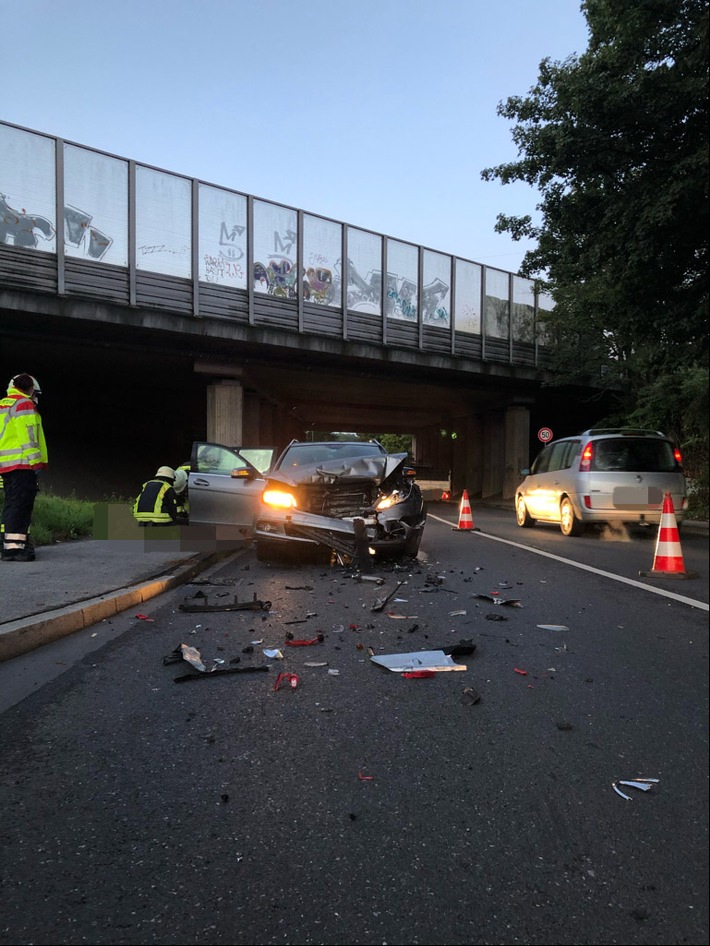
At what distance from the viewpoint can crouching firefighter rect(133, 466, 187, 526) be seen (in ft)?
34.2

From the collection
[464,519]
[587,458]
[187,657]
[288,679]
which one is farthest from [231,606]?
[464,519]

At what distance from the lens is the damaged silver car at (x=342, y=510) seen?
6.85 meters

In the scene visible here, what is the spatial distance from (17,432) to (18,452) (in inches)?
8.7

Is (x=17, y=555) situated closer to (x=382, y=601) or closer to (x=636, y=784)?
(x=382, y=601)

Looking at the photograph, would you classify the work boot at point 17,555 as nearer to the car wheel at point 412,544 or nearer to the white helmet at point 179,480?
the white helmet at point 179,480

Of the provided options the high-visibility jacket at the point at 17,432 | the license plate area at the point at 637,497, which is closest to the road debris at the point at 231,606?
the high-visibility jacket at the point at 17,432

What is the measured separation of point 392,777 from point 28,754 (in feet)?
5.12

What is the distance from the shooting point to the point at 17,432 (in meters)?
6.99

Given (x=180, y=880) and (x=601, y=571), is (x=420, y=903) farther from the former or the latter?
(x=601, y=571)

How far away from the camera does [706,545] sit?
1208 millimetres

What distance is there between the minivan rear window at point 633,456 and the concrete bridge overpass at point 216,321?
55.0 feet

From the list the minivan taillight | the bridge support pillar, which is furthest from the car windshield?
the bridge support pillar

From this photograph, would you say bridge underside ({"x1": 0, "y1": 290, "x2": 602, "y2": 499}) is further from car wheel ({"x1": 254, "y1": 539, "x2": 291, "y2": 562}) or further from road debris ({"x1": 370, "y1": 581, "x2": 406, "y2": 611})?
road debris ({"x1": 370, "y1": 581, "x2": 406, "y2": 611})

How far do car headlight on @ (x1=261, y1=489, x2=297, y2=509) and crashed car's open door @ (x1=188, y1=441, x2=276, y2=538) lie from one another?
182 cm
